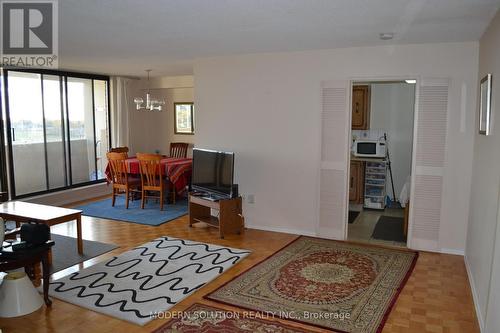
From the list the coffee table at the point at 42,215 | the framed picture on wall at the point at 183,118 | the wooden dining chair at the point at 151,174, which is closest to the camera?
the coffee table at the point at 42,215

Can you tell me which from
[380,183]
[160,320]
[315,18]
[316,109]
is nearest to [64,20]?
[315,18]

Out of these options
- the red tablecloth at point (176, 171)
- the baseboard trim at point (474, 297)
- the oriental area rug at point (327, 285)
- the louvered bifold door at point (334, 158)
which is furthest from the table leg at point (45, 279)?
the red tablecloth at point (176, 171)

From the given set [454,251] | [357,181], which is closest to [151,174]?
[357,181]

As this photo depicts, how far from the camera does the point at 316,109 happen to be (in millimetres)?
5031

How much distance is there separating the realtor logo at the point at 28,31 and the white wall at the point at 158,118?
10.8 ft

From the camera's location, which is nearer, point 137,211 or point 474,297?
point 474,297

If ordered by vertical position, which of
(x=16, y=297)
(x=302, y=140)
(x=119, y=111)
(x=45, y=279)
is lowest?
(x=16, y=297)

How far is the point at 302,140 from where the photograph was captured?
16.9 feet

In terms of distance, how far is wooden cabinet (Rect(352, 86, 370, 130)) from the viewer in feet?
22.9

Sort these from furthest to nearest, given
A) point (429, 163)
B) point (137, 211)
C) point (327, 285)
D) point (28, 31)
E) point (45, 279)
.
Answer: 1. point (137, 211)
2. point (429, 163)
3. point (28, 31)
4. point (327, 285)
5. point (45, 279)

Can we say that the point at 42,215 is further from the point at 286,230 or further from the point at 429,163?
the point at 429,163

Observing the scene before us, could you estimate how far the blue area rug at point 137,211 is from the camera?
6.00 meters

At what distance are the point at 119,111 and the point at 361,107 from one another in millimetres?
4770

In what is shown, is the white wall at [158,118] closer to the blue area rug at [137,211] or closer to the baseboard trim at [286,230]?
the blue area rug at [137,211]
